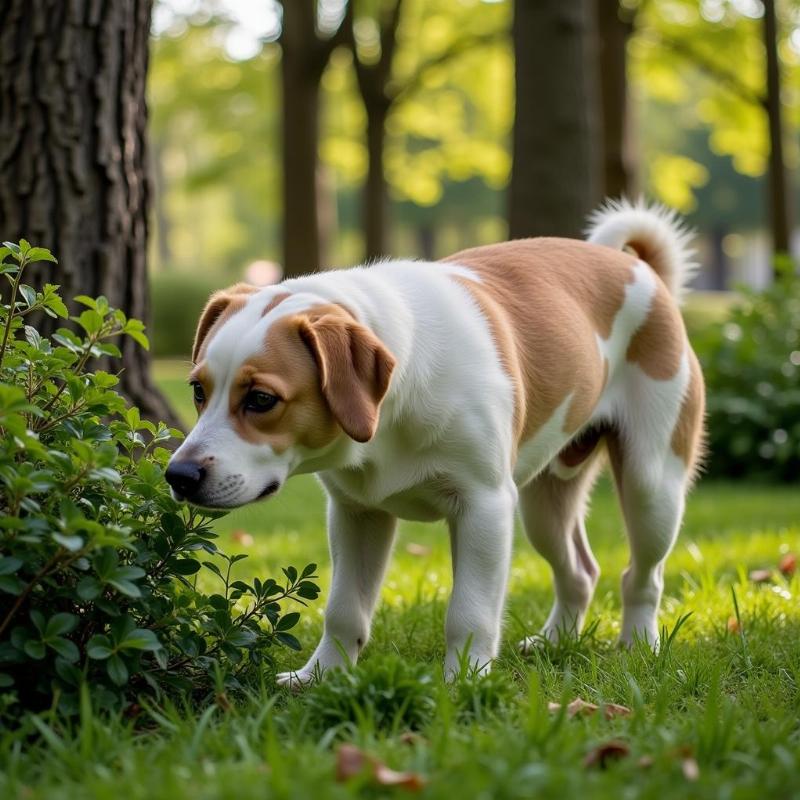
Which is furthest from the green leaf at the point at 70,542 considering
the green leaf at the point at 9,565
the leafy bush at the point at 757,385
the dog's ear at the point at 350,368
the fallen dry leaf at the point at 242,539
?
the leafy bush at the point at 757,385

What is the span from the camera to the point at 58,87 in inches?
197

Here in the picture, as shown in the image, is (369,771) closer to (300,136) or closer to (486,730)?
(486,730)

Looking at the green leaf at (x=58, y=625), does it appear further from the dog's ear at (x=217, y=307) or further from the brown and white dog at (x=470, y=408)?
the dog's ear at (x=217, y=307)

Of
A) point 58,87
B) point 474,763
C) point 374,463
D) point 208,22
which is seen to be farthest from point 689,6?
point 474,763

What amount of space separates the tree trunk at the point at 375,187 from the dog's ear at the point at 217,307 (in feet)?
48.7

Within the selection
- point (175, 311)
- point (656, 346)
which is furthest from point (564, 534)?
point (175, 311)

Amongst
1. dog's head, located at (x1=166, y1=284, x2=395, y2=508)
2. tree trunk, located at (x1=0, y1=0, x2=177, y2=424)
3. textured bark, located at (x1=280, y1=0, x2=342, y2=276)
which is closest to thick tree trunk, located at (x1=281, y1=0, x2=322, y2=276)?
textured bark, located at (x1=280, y1=0, x2=342, y2=276)

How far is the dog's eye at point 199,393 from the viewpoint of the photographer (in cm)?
344

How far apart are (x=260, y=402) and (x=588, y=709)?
1216mm

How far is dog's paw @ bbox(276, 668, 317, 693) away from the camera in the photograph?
11.8 ft

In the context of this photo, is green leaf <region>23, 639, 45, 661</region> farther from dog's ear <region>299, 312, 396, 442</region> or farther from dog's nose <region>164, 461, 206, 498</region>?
dog's ear <region>299, 312, 396, 442</region>

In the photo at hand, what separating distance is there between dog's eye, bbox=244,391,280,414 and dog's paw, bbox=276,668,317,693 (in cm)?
85

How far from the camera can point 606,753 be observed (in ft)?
8.93

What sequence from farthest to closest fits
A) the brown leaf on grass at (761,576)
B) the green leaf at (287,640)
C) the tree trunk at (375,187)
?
the tree trunk at (375,187), the brown leaf on grass at (761,576), the green leaf at (287,640)
